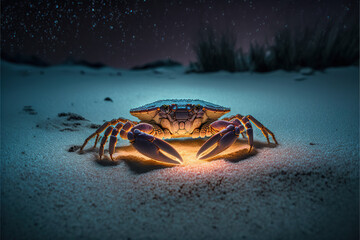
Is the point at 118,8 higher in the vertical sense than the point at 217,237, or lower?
higher

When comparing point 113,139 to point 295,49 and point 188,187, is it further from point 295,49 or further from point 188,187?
point 295,49

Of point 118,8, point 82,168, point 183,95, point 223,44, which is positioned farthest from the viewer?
point 223,44

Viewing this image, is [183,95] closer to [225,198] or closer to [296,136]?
[296,136]

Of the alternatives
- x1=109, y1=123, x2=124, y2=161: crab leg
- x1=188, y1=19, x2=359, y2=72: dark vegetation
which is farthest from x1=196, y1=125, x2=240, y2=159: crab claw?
x1=188, y1=19, x2=359, y2=72: dark vegetation

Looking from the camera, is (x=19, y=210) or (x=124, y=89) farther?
(x=124, y=89)

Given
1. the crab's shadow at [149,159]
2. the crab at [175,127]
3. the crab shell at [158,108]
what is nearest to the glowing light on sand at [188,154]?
the crab's shadow at [149,159]

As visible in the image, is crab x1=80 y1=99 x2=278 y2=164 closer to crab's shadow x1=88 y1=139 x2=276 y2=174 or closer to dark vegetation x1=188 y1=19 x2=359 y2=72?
crab's shadow x1=88 y1=139 x2=276 y2=174

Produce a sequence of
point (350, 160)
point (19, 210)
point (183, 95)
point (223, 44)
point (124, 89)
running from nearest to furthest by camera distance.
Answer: point (19, 210), point (350, 160), point (183, 95), point (124, 89), point (223, 44)

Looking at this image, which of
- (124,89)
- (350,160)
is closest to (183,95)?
(124,89)
